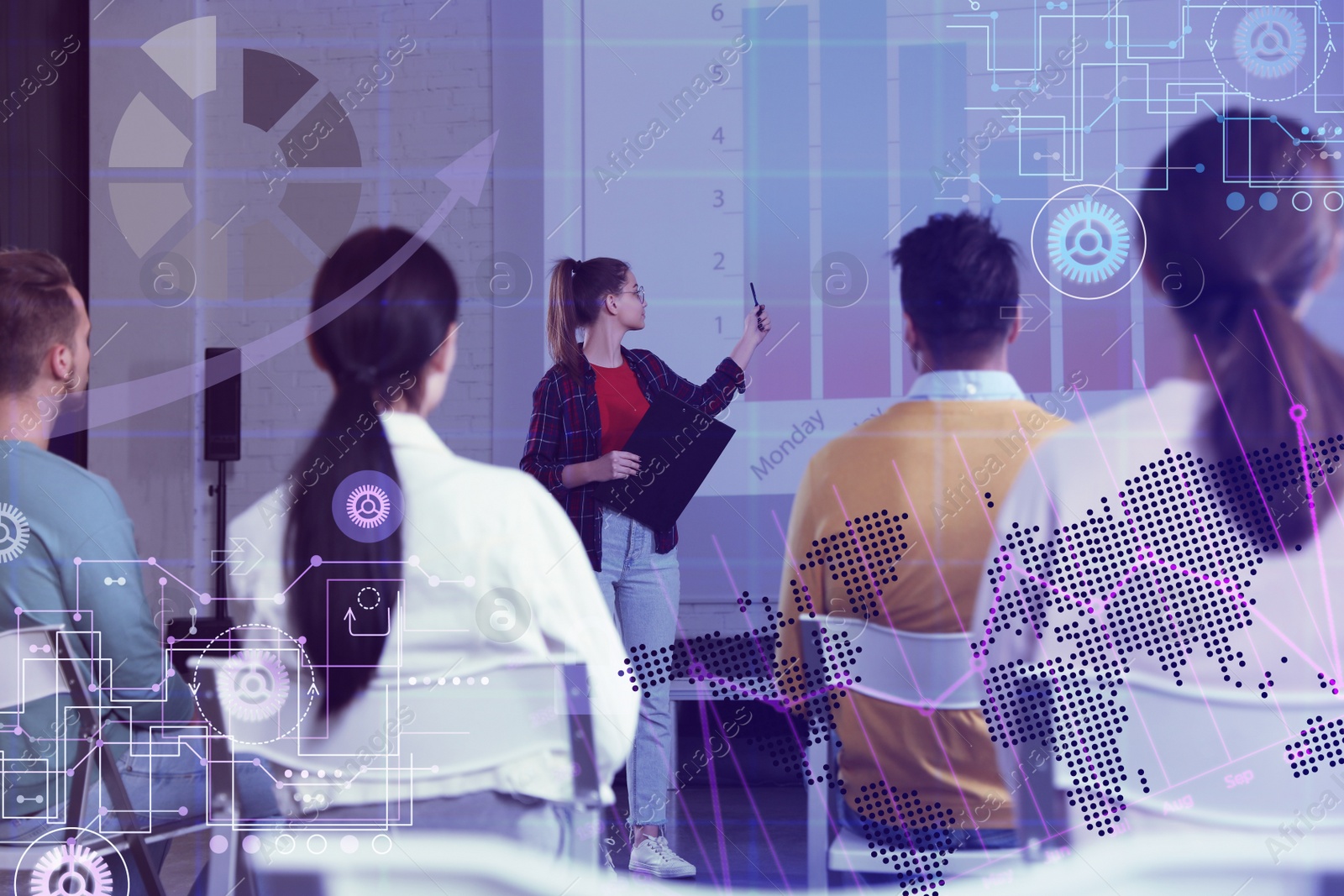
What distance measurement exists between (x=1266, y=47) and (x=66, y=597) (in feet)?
8.97

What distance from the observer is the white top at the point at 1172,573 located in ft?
7.27

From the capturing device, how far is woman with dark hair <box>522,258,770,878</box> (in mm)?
2221

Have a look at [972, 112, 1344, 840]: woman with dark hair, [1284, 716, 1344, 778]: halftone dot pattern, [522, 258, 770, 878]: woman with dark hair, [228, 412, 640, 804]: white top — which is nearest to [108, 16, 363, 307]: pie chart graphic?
[228, 412, 640, 804]: white top

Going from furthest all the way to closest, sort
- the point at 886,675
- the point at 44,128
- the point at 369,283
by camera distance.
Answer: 1. the point at 44,128
2. the point at 369,283
3. the point at 886,675

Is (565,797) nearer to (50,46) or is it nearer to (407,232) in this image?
(407,232)

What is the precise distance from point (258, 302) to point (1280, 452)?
7.16ft

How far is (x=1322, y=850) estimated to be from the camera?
88.4 inches

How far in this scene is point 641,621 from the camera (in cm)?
223


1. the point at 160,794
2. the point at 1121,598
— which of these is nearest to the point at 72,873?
the point at 160,794

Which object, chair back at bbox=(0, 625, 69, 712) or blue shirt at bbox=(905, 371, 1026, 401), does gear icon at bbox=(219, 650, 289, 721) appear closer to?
chair back at bbox=(0, 625, 69, 712)

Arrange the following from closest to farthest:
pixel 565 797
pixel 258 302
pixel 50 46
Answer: pixel 565 797 < pixel 258 302 < pixel 50 46

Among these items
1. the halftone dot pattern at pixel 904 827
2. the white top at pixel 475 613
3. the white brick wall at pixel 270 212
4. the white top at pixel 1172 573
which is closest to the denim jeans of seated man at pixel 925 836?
the halftone dot pattern at pixel 904 827

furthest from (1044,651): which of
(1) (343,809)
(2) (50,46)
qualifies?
(2) (50,46)

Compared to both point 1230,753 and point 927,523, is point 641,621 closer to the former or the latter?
point 927,523
